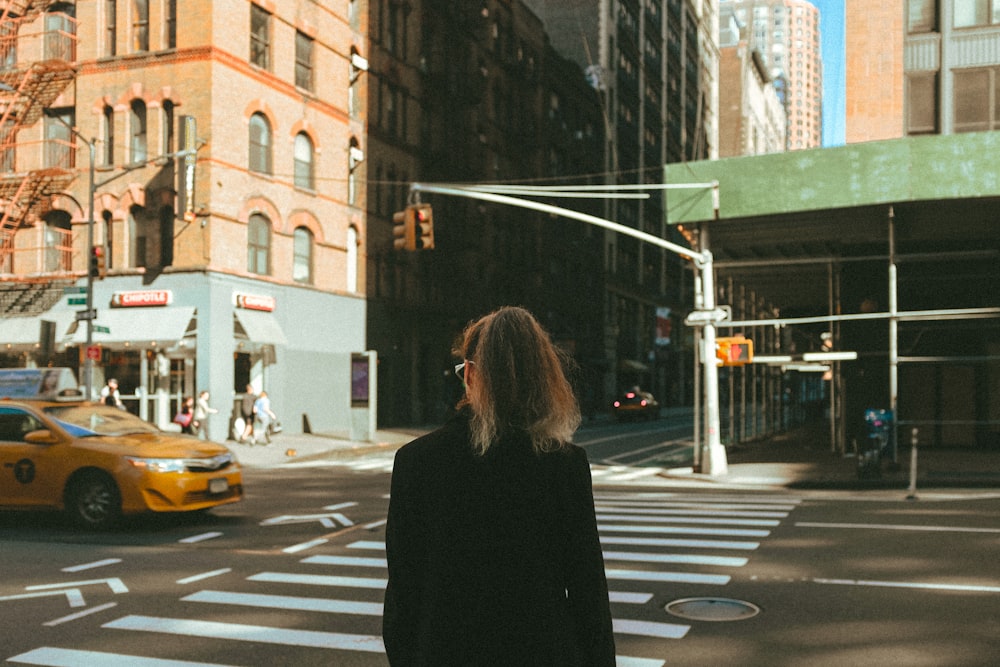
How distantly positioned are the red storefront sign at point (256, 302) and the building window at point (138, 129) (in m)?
5.59

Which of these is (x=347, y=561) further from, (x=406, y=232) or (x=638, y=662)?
(x=406, y=232)

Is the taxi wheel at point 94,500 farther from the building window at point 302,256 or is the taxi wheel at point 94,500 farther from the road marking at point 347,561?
the building window at point 302,256

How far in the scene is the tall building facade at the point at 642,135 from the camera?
65.2m

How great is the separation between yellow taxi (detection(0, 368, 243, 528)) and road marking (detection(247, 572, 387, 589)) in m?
3.24

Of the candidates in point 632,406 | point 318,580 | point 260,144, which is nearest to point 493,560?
point 318,580

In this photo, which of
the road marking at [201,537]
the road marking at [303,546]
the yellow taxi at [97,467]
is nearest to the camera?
the road marking at [303,546]

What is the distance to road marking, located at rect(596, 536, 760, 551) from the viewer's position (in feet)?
34.3

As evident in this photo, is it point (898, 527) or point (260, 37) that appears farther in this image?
point (260, 37)

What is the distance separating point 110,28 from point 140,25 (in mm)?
1150

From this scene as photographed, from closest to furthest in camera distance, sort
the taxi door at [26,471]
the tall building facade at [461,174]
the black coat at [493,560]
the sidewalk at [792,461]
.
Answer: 1. the black coat at [493,560]
2. the taxi door at [26,471]
3. the sidewalk at [792,461]
4. the tall building facade at [461,174]

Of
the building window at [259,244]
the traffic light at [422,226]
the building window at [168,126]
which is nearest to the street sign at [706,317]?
the traffic light at [422,226]

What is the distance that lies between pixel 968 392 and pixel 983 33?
894cm

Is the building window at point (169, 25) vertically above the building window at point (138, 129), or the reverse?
the building window at point (169, 25)

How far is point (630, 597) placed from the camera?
7953mm
